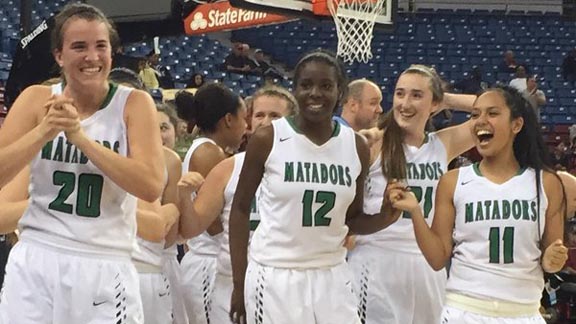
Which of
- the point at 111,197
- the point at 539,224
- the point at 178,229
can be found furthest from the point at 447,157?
the point at 111,197

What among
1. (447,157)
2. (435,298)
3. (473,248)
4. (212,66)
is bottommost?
(435,298)

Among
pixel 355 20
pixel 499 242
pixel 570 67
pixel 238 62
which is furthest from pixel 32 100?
pixel 570 67

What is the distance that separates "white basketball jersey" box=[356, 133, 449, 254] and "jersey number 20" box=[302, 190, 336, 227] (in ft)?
3.67

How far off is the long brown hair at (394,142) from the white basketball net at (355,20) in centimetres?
255

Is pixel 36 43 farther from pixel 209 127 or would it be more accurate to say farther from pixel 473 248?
pixel 473 248

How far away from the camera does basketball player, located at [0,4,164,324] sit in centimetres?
312

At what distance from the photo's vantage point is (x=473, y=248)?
394cm

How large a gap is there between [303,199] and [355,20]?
4442 mm

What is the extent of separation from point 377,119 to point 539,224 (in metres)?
1.57

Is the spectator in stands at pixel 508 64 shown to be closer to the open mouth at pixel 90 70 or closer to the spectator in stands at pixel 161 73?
the spectator in stands at pixel 161 73

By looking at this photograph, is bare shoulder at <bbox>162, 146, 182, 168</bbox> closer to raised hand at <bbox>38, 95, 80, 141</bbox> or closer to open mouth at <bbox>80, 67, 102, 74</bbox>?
open mouth at <bbox>80, 67, 102, 74</bbox>

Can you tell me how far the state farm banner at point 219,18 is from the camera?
1013cm

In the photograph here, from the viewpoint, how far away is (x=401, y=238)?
4867 millimetres

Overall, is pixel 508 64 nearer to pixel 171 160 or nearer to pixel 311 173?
pixel 171 160
